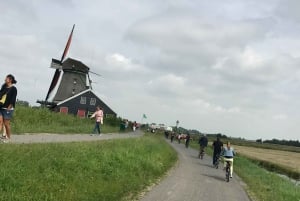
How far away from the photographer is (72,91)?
7625cm

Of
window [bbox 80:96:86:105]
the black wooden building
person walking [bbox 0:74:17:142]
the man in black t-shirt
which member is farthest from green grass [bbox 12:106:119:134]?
window [bbox 80:96:86:105]

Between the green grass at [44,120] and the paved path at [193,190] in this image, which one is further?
the green grass at [44,120]

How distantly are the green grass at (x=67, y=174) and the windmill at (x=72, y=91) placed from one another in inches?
2102

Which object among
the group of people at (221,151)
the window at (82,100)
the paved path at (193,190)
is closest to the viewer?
the paved path at (193,190)

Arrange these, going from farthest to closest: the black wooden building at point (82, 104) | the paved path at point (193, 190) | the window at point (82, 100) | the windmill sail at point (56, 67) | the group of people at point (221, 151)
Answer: the window at point (82, 100) → the black wooden building at point (82, 104) → the windmill sail at point (56, 67) → the group of people at point (221, 151) → the paved path at point (193, 190)

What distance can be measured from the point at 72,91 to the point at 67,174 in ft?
210

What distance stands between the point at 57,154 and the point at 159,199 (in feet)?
10.8

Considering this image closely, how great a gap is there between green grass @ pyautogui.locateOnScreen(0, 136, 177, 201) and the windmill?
53401 mm

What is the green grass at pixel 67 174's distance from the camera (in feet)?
34.6

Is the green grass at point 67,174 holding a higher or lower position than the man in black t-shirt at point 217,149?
lower

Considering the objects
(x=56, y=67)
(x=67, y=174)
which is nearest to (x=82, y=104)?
(x=56, y=67)

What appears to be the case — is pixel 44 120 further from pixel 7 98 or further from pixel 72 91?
pixel 72 91

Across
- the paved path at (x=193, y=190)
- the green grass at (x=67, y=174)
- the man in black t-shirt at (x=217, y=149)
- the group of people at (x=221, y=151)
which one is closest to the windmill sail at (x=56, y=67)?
the group of people at (x=221, y=151)

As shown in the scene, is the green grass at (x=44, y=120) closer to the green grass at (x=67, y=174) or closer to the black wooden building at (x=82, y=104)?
the green grass at (x=67, y=174)
